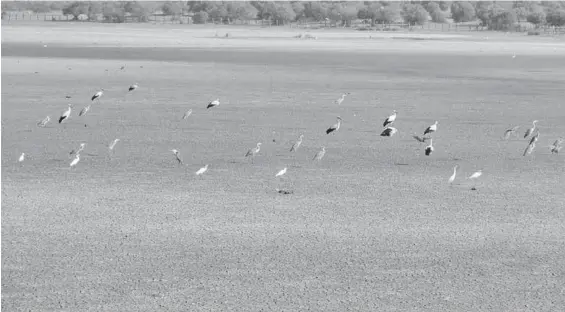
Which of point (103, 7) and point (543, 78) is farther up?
point (543, 78)

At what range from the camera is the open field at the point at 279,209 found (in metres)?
8.86

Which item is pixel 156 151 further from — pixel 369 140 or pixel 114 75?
pixel 114 75

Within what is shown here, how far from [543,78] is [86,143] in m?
22.5

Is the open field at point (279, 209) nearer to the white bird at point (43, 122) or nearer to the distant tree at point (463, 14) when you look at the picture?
the white bird at point (43, 122)

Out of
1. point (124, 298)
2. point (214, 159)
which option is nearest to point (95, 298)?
point (124, 298)

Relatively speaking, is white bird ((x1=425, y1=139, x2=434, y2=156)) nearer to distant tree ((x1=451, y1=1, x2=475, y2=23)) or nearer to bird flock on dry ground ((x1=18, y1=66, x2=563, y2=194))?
bird flock on dry ground ((x1=18, y1=66, x2=563, y2=194))

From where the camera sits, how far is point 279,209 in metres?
12.4

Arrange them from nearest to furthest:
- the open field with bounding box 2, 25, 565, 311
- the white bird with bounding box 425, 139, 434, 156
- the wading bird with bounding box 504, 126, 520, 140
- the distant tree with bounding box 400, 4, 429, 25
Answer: the open field with bounding box 2, 25, 565, 311
the white bird with bounding box 425, 139, 434, 156
the wading bird with bounding box 504, 126, 520, 140
the distant tree with bounding box 400, 4, 429, 25

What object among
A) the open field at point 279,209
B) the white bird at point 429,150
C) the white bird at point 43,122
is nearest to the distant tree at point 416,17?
the open field at point 279,209

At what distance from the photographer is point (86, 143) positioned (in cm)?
1833

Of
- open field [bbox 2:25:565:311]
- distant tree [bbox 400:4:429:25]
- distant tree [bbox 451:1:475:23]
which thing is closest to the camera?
open field [bbox 2:25:565:311]

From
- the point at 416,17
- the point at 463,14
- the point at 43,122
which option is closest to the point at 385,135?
the point at 43,122

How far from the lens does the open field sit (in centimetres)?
886

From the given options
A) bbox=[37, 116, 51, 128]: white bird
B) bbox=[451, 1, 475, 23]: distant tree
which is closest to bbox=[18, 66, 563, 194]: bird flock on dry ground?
bbox=[37, 116, 51, 128]: white bird
